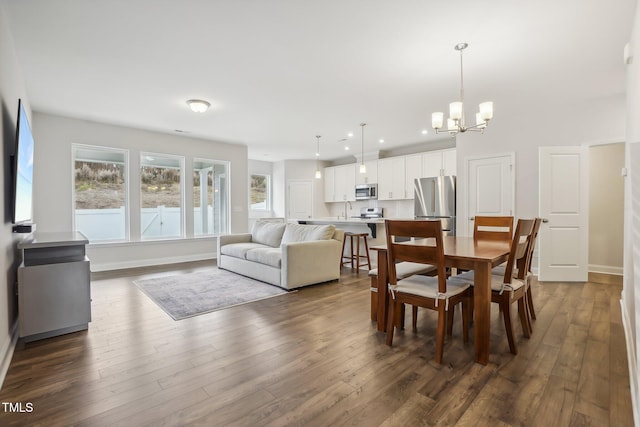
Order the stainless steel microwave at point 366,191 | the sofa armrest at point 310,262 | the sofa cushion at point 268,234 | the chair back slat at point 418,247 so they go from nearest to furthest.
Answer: the chair back slat at point 418,247
the sofa armrest at point 310,262
the sofa cushion at point 268,234
the stainless steel microwave at point 366,191

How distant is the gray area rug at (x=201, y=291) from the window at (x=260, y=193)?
4.46m

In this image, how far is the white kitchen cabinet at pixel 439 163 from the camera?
20.4 ft

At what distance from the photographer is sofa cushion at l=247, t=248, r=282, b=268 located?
4.07m

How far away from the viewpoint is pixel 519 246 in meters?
2.33

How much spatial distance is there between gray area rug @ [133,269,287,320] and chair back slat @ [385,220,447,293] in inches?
78.0

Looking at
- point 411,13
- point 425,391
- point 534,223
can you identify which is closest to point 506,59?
point 411,13

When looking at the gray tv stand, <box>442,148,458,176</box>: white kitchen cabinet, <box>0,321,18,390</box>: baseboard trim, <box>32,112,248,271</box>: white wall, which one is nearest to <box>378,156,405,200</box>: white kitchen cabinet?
<box>442,148,458,176</box>: white kitchen cabinet

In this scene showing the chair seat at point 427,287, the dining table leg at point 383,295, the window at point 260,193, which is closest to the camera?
the chair seat at point 427,287

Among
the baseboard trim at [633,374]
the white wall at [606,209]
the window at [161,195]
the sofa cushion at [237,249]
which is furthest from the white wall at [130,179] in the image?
the white wall at [606,209]

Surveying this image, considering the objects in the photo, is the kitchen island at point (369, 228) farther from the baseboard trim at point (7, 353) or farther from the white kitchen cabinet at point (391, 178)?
the baseboard trim at point (7, 353)

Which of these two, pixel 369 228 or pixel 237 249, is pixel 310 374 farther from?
pixel 369 228

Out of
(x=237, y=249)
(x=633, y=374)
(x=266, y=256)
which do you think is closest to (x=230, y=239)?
(x=237, y=249)

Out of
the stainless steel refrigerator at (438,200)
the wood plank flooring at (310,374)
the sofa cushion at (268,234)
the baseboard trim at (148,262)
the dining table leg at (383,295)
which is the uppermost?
the stainless steel refrigerator at (438,200)

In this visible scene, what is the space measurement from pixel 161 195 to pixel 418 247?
5570mm
